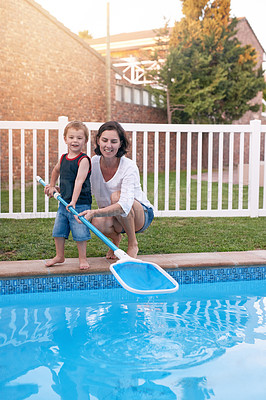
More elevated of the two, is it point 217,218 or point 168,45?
point 168,45

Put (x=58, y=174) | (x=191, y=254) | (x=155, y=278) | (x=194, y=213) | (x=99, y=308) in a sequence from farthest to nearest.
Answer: (x=194, y=213) < (x=191, y=254) < (x=58, y=174) < (x=99, y=308) < (x=155, y=278)

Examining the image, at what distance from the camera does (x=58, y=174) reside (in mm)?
3021

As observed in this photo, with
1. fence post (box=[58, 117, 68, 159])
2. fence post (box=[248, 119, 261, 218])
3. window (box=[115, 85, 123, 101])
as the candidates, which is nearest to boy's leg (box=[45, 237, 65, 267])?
fence post (box=[58, 117, 68, 159])

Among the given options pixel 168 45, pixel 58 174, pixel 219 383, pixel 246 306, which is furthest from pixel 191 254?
pixel 168 45

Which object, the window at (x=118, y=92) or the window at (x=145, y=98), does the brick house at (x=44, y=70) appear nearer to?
the window at (x=118, y=92)

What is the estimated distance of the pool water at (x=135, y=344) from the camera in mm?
1777

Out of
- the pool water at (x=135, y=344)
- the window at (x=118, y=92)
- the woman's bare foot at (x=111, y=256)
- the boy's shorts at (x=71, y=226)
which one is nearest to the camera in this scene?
the pool water at (x=135, y=344)

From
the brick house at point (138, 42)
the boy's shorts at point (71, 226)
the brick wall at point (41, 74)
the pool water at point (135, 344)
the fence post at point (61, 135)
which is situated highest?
the brick house at point (138, 42)

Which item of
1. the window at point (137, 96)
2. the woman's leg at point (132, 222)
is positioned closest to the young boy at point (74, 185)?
the woman's leg at point (132, 222)

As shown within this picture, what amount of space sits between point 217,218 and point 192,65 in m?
13.0

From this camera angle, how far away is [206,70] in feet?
57.2

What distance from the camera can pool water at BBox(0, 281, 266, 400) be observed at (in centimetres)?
178

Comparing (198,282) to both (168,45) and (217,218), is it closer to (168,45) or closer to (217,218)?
(217,218)

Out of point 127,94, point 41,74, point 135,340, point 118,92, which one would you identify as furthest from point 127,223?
point 127,94
